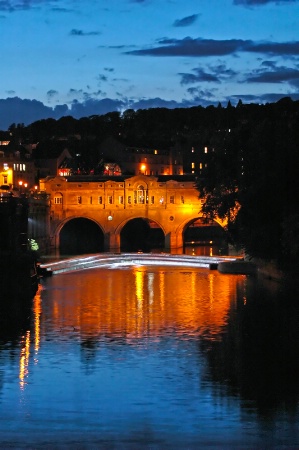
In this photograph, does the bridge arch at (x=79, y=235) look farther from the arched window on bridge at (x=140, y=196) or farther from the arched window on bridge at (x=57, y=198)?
the arched window on bridge at (x=140, y=196)

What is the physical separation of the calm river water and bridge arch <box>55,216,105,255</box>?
190 feet

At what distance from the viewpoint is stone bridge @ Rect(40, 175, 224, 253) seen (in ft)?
353

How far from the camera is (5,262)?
52938mm

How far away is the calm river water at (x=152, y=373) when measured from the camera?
2255 centimetres

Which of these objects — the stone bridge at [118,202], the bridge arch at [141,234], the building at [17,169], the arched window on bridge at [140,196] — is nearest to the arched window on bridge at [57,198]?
the stone bridge at [118,202]

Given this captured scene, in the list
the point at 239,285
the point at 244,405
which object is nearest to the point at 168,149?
the point at 239,285

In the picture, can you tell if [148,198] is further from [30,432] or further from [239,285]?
[30,432]

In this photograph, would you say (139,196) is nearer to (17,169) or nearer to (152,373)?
(17,169)

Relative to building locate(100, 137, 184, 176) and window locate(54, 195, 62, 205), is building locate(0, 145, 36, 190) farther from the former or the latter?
building locate(100, 137, 184, 176)

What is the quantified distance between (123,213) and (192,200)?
25.5 feet

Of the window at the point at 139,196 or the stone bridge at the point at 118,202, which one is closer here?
the stone bridge at the point at 118,202

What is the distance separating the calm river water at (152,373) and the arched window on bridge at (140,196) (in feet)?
192

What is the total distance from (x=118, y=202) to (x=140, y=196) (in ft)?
8.19

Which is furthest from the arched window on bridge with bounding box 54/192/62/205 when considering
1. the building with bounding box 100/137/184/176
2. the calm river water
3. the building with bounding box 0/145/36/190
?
the calm river water
